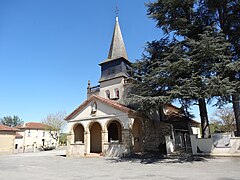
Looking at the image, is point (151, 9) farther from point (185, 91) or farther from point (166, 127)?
point (166, 127)

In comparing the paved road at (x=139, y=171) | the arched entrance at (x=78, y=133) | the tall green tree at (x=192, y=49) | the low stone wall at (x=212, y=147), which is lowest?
the paved road at (x=139, y=171)

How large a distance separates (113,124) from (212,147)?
1048 centimetres

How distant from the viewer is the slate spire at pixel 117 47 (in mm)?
26138

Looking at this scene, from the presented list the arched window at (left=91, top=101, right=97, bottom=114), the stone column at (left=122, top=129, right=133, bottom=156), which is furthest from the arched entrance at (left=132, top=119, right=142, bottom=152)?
the arched window at (left=91, top=101, right=97, bottom=114)

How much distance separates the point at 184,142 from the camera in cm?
1873

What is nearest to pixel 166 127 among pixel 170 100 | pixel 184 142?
pixel 184 142

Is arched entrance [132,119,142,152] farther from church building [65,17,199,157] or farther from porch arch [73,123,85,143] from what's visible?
porch arch [73,123,85,143]

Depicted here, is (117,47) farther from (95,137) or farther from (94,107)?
(95,137)

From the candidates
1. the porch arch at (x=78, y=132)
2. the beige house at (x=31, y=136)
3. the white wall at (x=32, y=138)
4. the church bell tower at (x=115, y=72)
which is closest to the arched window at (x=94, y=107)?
the porch arch at (x=78, y=132)

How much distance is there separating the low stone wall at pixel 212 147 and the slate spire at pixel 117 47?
47.5ft

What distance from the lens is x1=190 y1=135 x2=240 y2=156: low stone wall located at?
13781 mm

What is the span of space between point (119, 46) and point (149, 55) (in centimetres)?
1031

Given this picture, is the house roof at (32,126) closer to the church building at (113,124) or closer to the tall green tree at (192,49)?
the church building at (113,124)

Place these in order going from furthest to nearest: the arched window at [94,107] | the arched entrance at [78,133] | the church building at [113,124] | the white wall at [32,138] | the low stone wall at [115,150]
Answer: the white wall at [32,138]
the arched entrance at [78,133]
the arched window at [94,107]
the church building at [113,124]
the low stone wall at [115,150]
